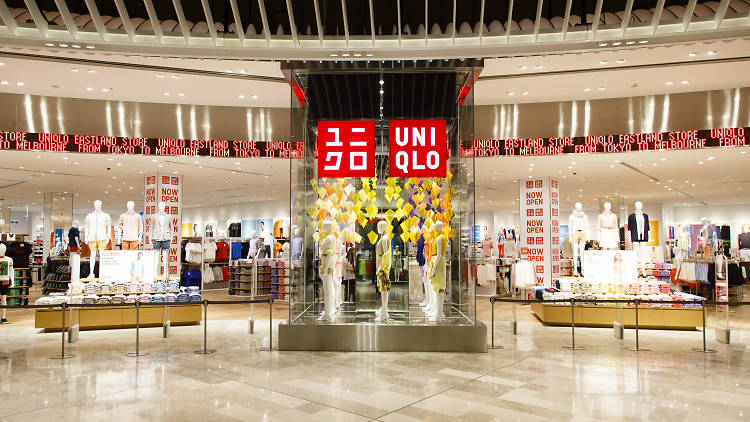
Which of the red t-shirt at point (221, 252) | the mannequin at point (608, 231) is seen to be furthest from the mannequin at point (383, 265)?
the red t-shirt at point (221, 252)

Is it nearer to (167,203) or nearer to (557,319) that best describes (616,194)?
(557,319)

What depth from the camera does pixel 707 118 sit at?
10.2 metres

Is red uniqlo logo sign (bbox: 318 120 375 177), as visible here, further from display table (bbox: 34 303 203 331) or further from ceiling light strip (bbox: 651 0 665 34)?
ceiling light strip (bbox: 651 0 665 34)

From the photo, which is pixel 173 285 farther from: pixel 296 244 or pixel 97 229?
pixel 296 244

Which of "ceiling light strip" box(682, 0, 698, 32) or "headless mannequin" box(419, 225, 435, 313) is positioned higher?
"ceiling light strip" box(682, 0, 698, 32)

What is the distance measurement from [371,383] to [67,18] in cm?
414

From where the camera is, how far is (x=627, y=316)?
29.9ft

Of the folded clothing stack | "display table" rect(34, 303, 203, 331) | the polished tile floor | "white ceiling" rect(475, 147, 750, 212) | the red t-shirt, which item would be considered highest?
"white ceiling" rect(475, 147, 750, 212)

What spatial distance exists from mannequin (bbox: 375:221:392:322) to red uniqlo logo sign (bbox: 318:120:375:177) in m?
0.98

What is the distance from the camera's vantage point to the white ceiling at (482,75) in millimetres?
8031

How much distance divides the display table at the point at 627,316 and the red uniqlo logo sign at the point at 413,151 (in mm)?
4020

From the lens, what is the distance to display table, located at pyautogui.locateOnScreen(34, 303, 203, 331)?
8.79 meters

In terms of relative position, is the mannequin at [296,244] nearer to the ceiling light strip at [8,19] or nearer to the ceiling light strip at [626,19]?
the ceiling light strip at [8,19]

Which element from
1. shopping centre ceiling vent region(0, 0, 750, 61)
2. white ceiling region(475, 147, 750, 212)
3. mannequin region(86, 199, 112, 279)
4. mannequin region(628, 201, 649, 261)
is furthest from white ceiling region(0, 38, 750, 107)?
shopping centre ceiling vent region(0, 0, 750, 61)
